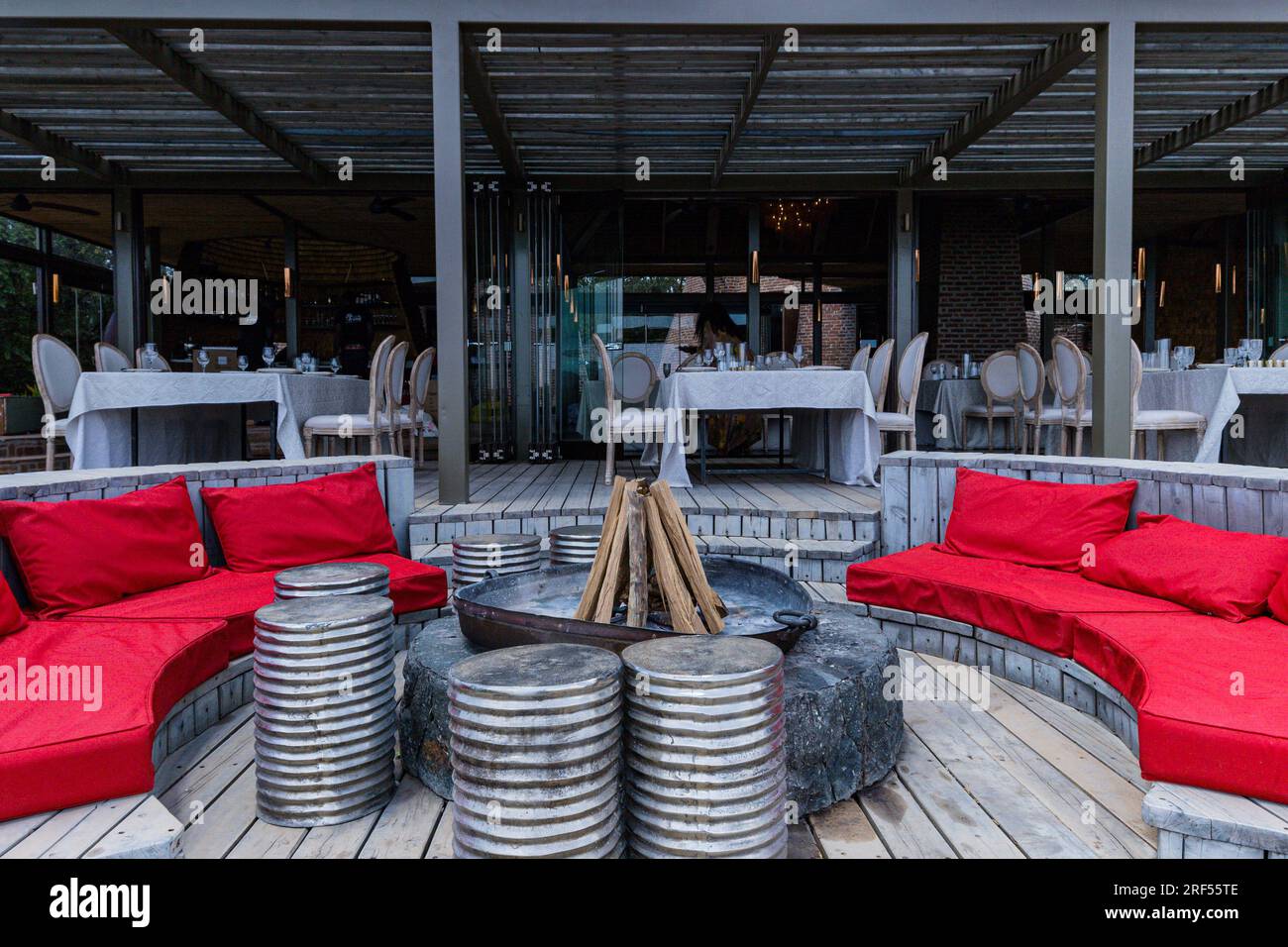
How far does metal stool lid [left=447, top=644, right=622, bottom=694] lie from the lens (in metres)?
1.52

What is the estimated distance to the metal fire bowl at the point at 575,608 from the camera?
2.02 metres

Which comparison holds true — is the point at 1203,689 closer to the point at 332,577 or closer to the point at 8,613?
the point at 332,577

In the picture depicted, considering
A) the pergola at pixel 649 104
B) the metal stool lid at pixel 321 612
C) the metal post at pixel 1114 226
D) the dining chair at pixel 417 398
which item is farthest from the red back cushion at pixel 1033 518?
the dining chair at pixel 417 398

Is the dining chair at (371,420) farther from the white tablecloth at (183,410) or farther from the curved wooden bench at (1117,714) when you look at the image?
the curved wooden bench at (1117,714)

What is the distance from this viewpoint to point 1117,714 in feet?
7.86

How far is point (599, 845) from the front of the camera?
153 cm

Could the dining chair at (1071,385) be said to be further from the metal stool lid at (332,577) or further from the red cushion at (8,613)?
the red cushion at (8,613)

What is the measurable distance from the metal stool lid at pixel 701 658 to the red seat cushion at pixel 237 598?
55.3 inches

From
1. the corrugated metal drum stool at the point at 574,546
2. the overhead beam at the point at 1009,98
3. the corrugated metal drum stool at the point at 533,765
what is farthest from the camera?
the overhead beam at the point at 1009,98

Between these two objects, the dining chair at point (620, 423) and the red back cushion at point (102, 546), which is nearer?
the red back cushion at point (102, 546)

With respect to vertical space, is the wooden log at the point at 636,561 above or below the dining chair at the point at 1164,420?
below

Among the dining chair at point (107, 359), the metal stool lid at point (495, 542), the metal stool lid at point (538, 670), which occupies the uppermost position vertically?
the dining chair at point (107, 359)

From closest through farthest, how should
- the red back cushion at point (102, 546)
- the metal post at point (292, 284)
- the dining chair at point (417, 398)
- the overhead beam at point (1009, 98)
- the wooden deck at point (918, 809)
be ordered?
the wooden deck at point (918, 809) < the red back cushion at point (102, 546) < the overhead beam at point (1009, 98) < the dining chair at point (417, 398) < the metal post at point (292, 284)

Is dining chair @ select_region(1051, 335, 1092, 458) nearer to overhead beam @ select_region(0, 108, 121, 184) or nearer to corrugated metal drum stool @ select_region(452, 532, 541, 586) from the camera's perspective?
corrugated metal drum stool @ select_region(452, 532, 541, 586)
